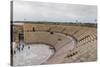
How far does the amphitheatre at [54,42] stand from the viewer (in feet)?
8.63

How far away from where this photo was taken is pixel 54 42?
279cm

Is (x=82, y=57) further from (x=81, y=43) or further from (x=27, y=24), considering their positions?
(x=27, y=24)

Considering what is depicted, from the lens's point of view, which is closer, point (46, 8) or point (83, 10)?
point (46, 8)

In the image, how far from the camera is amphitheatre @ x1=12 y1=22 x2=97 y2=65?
2629 millimetres

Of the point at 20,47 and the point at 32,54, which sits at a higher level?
the point at 20,47

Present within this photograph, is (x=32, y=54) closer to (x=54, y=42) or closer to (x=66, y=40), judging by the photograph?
(x=54, y=42)

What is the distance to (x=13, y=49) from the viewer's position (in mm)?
2572

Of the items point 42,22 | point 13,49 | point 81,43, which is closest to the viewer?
point 13,49

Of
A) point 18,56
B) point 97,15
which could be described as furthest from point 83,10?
point 18,56

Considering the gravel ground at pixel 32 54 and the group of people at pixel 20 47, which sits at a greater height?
the group of people at pixel 20 47

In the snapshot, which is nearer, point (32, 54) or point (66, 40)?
point (32, 54)

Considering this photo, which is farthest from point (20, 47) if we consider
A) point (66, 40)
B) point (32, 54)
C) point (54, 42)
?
point (66, 40)

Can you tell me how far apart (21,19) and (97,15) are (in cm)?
117

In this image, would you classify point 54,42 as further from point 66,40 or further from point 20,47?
point 20,47
